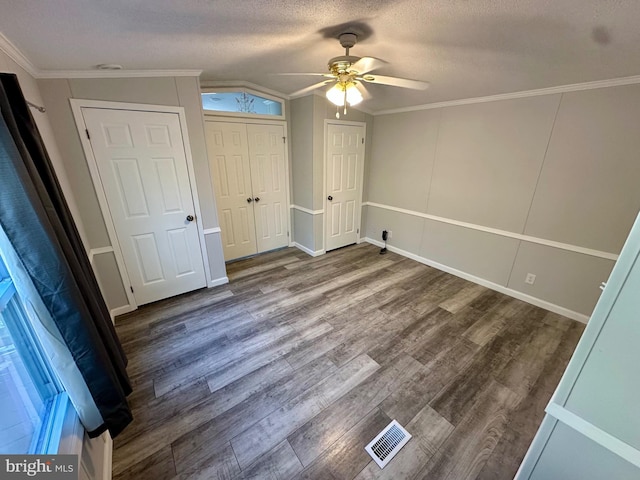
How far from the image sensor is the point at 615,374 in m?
0.79

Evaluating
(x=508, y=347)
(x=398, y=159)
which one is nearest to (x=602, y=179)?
(x=508, y=347)

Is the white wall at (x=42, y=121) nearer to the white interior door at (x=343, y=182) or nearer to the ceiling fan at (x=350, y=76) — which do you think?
the ceiling fan at (x=350, y=76)

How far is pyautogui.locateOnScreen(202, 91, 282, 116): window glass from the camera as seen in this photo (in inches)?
125

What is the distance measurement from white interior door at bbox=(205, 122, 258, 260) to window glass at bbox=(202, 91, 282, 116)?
21cm

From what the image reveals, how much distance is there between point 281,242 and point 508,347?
3.33m

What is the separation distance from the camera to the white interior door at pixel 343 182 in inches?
149

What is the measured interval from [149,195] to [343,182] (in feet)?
8.84

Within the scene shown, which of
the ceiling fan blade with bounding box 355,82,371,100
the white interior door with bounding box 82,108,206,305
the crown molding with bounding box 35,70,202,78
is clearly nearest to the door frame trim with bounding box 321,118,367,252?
the ceiling fan blade with bounding box 355,82,371,100

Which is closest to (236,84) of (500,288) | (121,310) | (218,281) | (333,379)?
(218,281)

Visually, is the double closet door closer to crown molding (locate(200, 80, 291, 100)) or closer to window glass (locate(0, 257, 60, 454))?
crown molding (locate(200, 80, 291, 100))

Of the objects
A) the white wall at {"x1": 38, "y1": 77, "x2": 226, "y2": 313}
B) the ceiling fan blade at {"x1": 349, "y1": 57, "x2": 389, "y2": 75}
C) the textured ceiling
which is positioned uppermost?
the textured ceiling

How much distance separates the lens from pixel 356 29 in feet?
5.42

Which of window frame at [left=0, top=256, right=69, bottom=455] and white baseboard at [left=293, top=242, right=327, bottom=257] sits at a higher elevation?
window frame at [left=0, top=256, right=69, bottom=455]

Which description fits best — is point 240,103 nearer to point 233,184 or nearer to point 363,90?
point 233,184
